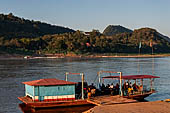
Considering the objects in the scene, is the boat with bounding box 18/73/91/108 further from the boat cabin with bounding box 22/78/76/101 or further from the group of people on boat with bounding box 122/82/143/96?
the group of people on boat with bounding box 122/82/143/96

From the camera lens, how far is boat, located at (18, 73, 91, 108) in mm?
28562

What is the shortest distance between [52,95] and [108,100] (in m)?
5.56

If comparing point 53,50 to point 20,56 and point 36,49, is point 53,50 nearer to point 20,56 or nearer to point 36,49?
point 36,49

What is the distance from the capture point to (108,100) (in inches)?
1142

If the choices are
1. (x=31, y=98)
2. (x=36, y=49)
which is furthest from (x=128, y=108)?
(x=36, y=49)

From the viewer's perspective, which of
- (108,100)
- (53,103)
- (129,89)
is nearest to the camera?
(53,103)

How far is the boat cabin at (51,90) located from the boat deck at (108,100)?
2.42 m

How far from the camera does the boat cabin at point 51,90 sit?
28766mm

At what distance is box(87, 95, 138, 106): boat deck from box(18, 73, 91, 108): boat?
1056 millimetres

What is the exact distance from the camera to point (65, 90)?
96.9 ft

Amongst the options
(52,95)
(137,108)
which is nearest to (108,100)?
(52,95)

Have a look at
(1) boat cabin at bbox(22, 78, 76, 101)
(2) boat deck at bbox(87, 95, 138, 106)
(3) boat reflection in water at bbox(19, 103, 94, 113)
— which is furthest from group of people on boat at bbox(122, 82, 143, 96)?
(1) boat cabin at bbox(22, 78, 76, 101)

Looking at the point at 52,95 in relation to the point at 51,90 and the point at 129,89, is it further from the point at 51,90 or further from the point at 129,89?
the point at 129,89

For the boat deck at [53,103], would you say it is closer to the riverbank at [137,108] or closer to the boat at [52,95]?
the boat at [52,95]
